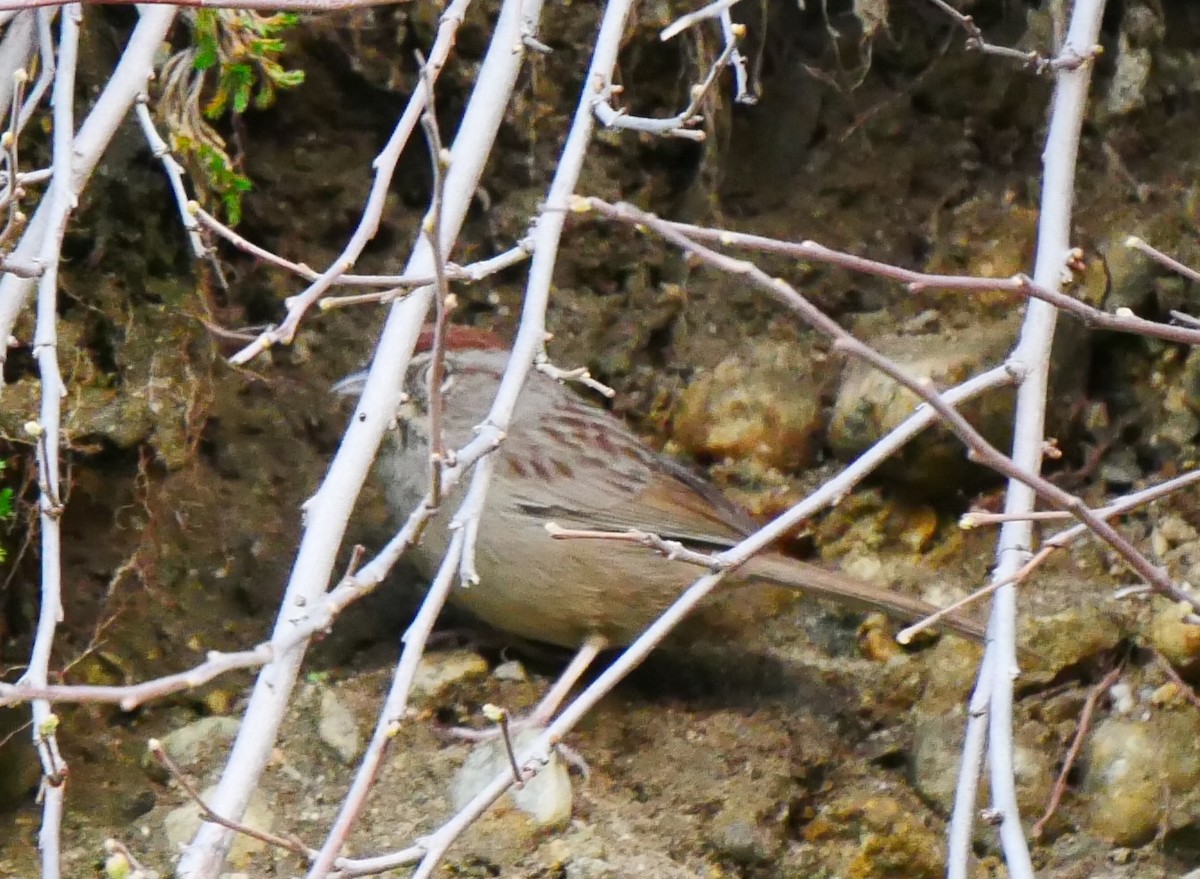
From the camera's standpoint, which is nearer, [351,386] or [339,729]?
[339,729]

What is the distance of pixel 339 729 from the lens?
3193mm

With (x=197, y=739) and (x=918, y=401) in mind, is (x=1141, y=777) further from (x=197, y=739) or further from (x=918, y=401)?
(x=197, y=739)

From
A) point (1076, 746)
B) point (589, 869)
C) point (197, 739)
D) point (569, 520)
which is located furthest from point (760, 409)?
point (197, 739)

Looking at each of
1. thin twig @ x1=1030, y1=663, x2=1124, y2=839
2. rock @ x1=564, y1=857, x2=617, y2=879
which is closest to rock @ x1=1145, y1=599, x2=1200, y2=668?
thin twig @ x1=1030, y1=663, x2=1124, y2=839

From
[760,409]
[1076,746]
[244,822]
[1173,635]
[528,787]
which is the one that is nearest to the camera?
[244,822]

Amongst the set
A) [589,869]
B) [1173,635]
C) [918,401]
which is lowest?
[589,869]

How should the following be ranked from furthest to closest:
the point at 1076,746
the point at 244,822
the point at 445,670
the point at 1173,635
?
1. the point at 445,670
2. the point at 1173,635
3. the point at 1076,746
4. the point at 244,822

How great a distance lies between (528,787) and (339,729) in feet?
1.59

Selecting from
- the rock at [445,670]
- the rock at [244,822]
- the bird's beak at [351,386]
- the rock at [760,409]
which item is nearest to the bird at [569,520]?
the bird's beak at [351,386]

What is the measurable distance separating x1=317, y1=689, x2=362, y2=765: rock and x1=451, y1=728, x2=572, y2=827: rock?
0.26m

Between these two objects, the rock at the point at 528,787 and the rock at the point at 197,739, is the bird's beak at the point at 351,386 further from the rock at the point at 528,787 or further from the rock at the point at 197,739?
the rock at the point at 528,787

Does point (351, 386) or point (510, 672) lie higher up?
point (351, 386)

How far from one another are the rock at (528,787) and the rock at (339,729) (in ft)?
0.85

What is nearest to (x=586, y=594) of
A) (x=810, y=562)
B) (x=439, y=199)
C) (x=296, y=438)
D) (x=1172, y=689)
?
(x=810, y=562)
